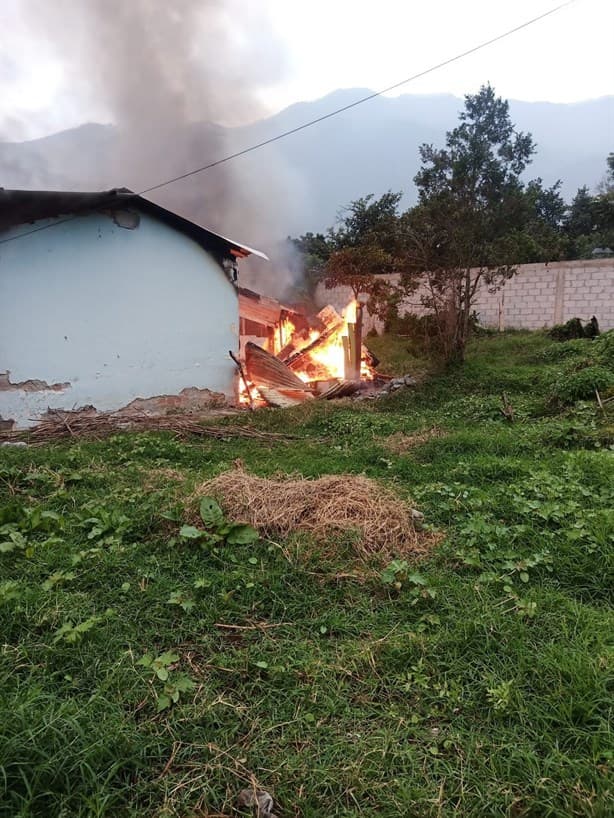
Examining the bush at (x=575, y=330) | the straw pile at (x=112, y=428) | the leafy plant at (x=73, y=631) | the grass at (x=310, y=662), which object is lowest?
the grass at (x=310, y=662)

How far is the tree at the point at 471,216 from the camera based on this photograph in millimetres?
10039

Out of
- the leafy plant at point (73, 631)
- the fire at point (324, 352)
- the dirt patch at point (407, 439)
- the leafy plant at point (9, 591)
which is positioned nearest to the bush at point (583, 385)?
the dirt patch at point (407, 439)

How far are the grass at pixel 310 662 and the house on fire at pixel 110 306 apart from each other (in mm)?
4803

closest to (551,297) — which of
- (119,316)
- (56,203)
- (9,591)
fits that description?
(119,316)

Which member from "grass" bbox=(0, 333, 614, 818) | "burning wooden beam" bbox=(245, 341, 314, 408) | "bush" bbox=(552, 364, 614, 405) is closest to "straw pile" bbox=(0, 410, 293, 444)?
"burning wooden beam" bbox=(245, 341, 314, 408)

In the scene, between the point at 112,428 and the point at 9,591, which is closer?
the point at 9,591

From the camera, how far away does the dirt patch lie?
5.60 metres

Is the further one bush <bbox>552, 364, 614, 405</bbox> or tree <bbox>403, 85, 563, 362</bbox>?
tree <bbox>403, 85, 563, 362</bbox>

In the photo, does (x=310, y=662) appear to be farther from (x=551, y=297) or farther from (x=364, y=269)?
(x=551, y=297)

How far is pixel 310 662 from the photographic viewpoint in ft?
7.20

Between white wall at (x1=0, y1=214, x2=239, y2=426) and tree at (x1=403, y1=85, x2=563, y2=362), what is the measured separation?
14.8ft

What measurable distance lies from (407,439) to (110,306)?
20.0ft

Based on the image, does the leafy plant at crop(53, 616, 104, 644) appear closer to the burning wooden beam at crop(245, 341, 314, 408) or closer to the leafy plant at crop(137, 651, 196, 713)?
the leafy plant at crop(137, 651, 196, 713)

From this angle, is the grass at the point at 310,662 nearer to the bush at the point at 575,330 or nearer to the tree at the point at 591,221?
the bush at the point at 575,330
